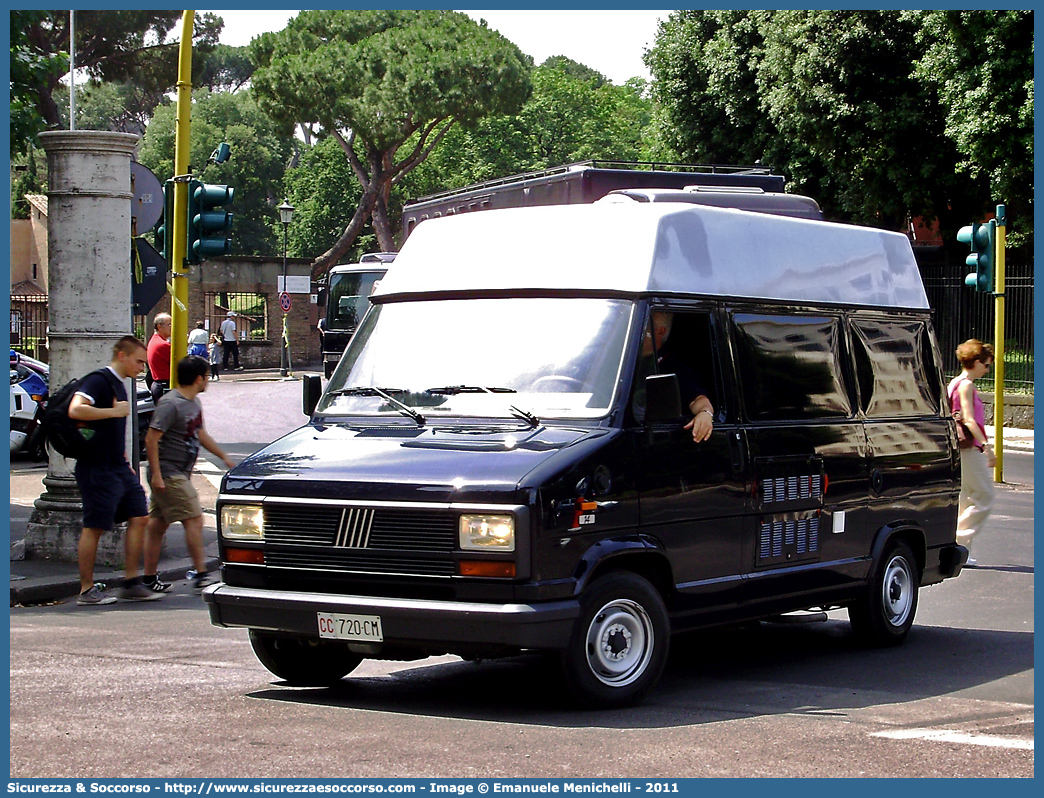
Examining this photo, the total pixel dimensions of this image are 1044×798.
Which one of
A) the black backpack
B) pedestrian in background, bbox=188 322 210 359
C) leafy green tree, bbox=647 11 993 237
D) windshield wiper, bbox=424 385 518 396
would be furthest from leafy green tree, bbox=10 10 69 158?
pedestrian in background, bbox=188 322 210 359

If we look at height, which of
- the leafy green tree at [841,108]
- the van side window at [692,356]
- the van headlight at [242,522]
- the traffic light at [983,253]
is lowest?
the van headlight at [242,522]

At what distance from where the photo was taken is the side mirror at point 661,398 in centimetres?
726

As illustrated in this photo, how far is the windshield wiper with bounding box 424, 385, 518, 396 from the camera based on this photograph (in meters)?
7.38

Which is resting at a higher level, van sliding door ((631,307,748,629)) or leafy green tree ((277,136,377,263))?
leafy green tree ((277,136,377,263))

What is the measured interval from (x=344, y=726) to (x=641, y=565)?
5.49ft

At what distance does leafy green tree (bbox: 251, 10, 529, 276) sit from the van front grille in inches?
1857

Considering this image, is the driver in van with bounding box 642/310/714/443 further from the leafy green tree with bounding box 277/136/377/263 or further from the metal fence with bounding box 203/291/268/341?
the leafy green tree with bounding box 277/136/377/263

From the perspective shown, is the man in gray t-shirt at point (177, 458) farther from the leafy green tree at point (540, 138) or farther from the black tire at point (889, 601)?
the leafy green tree at point (540, 138)

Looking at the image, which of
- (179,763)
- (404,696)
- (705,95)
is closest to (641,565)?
(404,696)

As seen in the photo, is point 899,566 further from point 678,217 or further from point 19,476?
point 19,476

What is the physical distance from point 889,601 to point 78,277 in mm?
7078

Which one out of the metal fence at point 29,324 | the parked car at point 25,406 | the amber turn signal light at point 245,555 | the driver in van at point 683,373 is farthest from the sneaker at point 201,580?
the metal fence at point 29,324

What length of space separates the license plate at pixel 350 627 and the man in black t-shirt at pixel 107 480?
439cm

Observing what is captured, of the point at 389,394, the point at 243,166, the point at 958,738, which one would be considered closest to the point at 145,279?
the point at 389,394
